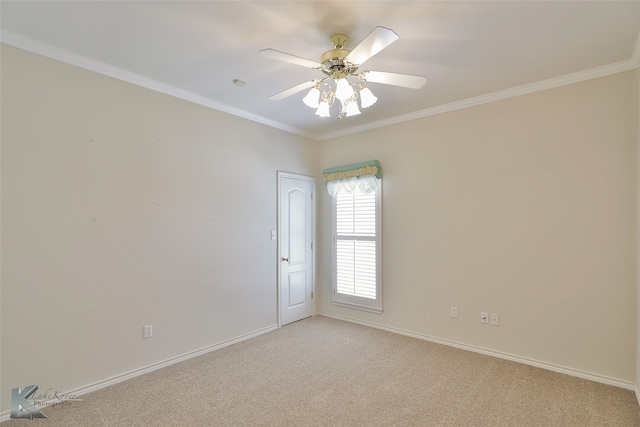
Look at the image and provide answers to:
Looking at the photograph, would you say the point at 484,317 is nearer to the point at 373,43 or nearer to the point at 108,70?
the point at 373,43

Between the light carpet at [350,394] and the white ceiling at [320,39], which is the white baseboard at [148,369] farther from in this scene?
the white ceiling at [320,39]

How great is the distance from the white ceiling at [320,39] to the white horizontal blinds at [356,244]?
59.8 inches

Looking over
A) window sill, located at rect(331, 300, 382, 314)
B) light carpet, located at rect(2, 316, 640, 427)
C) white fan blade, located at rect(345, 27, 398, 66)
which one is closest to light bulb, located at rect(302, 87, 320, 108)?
white fan blade, located at rect(345, 27, 398, 66)

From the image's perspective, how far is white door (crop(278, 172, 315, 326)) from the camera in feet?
13.9

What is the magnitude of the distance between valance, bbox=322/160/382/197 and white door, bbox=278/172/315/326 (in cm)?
37

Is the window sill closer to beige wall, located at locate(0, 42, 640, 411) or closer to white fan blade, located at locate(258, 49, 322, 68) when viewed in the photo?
beige wall, located at locate(0, 42, 640, 411)

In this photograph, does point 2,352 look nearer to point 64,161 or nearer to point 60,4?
point 64,161

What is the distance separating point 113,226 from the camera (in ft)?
8.99

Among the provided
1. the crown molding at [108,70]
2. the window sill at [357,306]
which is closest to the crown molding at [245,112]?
the crown molding at [108,70]

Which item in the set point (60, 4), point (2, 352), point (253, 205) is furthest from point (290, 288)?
point (60, 4)

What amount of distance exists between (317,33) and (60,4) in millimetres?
1584

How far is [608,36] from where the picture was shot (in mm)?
2291

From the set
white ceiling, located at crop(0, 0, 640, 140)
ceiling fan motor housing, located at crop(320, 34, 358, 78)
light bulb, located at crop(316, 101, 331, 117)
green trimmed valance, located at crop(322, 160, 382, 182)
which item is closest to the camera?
white ceiling, located at crop(0, 0, 640, 140)

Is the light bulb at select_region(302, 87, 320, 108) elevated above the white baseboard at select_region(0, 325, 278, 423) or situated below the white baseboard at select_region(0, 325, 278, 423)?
above
